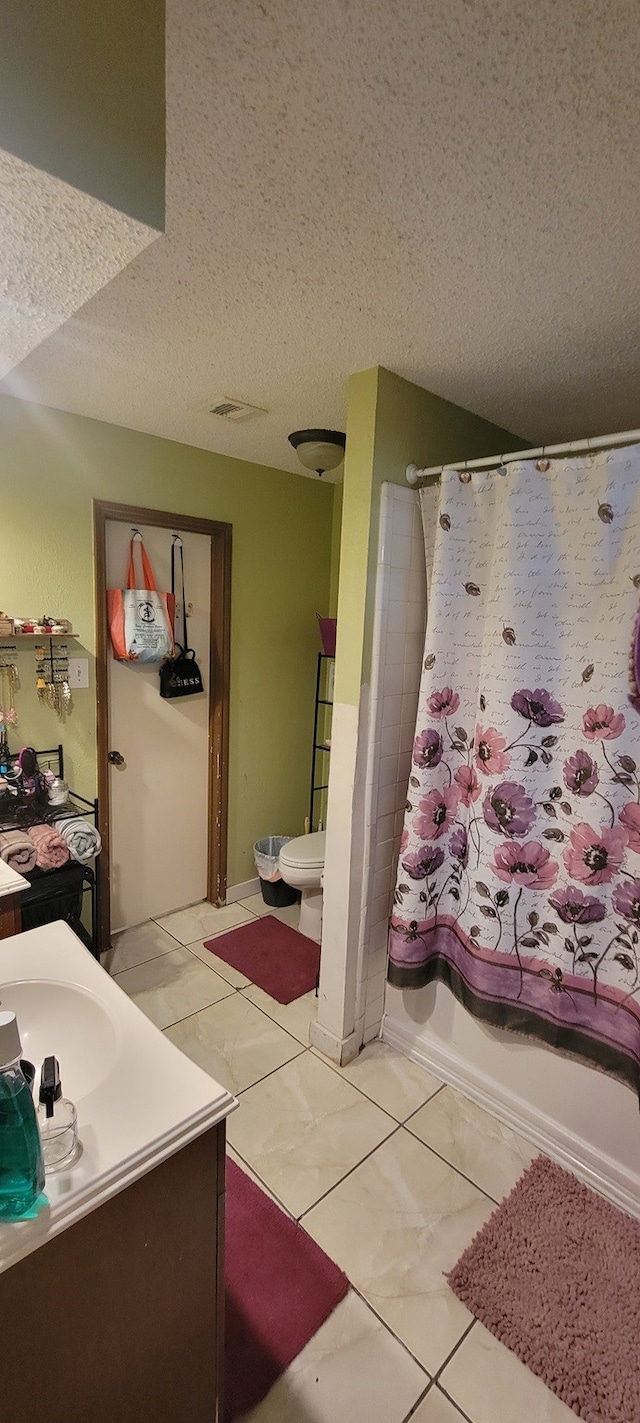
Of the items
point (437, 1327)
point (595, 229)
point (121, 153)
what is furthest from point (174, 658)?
point (437, 1327)

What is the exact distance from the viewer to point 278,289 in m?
1.30

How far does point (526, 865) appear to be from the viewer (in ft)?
5.43

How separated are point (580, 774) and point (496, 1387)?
1.31 metres

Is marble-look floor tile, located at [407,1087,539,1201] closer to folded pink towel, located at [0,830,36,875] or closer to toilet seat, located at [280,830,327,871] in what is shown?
toilet seat, located at [280,830,327,871]

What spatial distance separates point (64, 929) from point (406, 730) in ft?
3.89

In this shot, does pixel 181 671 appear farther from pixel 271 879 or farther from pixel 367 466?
pixel 367 466

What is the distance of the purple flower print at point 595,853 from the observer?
1490mm

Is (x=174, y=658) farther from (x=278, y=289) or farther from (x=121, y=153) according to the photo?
(x=121, y=153)

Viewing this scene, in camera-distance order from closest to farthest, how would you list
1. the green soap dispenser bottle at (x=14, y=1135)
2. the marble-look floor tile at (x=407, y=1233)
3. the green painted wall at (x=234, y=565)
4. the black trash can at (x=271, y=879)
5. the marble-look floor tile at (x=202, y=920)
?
the green soap dispenser bottle at (x=14, y=1135) < the marble-look floor tile at (x=407, y=1233) < the green painted wall at (x=234, y=565) < the marble-look floor tile at (x=202, y=920) < the black trash can at (x=271, y=879)

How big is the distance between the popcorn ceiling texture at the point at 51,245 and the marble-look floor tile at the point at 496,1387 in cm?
227

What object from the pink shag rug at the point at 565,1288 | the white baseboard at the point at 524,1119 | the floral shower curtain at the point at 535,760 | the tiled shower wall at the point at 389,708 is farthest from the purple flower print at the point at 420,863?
the pink shag rug at the point at 565,1288

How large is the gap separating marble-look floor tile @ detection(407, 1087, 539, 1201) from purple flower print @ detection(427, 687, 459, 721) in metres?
1.25

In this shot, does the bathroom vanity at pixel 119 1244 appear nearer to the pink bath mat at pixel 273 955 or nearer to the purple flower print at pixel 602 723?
the purple flower print at pixel 602 723

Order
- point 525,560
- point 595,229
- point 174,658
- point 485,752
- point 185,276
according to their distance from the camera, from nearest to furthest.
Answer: point 595,229 < point 185,276 < point 525,560 < point 485,752 < point 174,658
